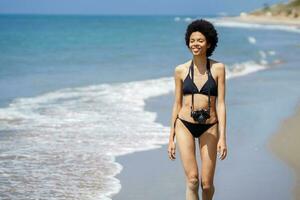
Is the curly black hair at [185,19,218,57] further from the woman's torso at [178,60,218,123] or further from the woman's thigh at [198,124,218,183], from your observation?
the woman's thigh at [198,124,218,183]

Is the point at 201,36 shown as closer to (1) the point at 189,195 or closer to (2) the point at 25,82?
(1) the point at 189,195

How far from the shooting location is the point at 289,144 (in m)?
8.48

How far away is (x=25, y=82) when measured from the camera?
19.1 meters

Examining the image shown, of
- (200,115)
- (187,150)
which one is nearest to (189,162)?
(187,150)

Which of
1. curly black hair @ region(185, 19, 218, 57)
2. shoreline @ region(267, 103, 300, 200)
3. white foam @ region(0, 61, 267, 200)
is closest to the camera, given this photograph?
curly black hair @ region(185, 19, 218, 57)

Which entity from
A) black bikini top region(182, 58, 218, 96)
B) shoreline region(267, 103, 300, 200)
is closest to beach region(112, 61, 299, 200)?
shoreline region(267, 103, 300, 200)

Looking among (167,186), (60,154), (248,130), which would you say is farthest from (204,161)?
(248,130)

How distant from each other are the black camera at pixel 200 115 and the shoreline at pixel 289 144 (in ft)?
6.23

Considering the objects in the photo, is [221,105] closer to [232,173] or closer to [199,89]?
[199,89]

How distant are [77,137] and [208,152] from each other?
16.7 ft

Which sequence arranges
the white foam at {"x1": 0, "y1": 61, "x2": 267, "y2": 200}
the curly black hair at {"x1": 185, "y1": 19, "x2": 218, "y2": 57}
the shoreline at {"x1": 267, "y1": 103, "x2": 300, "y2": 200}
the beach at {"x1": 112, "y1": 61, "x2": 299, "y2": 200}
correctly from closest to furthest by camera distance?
the curly black hair at {"x1": 185, "y1": 19, "x2": 218, "y2": 57} → the beach at {"x1": 112, "y1": 61, "x2": 299, "y2": 200} → the white foam at {"x1": 0, "y1": 61, "x2": 267, "y2": 200} → the shoreline at {"x1": 267, "y1": 103, "x2": 300, "y2": 200}

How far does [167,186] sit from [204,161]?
2.01m

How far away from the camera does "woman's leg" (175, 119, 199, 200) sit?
470 cm

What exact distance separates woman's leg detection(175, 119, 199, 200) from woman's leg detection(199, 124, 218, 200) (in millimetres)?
70
